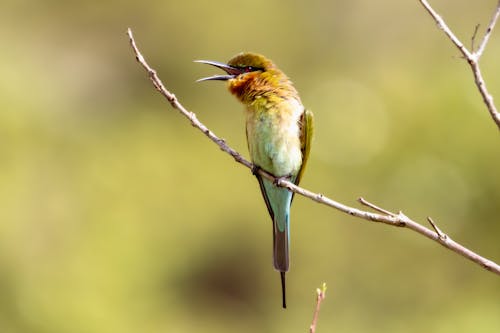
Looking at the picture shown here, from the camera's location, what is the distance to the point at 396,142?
820 cm

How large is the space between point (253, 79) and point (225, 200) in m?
5.18

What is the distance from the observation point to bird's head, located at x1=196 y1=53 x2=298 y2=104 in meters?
2.69

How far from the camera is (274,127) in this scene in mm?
2619

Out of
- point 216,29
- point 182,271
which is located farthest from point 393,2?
point 182,271

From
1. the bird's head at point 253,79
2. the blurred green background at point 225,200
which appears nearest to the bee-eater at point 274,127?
the bird's head at point 253,79

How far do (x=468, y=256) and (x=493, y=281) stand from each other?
6.75m

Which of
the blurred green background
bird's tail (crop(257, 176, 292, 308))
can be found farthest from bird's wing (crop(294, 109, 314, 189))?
the blurred green background

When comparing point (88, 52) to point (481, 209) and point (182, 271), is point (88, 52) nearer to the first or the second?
point (182, 271)

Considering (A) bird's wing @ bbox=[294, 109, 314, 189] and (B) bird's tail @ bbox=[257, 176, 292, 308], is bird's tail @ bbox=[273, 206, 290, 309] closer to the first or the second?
(B) bird's tail @ bbox=[257, 176, 292, 308]

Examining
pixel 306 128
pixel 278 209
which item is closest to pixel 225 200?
pixel 278 209

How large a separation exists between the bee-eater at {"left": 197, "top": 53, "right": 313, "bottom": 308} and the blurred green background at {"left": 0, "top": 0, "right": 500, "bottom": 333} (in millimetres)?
3903

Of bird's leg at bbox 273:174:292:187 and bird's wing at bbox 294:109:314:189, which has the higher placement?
bird's wing at bbox 294:109:314:189

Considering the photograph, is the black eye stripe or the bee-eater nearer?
the bee-eater

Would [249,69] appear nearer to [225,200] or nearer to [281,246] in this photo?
[281,246]
